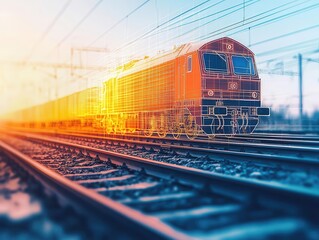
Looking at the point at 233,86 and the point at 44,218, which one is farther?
the point at 233,86

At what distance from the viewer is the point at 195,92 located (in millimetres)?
10875

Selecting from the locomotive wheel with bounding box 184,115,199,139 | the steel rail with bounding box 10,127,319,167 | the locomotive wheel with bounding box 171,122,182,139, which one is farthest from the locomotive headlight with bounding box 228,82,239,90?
the locomotive wheel with bounding box 171,122,182,139

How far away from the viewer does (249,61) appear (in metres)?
12.4

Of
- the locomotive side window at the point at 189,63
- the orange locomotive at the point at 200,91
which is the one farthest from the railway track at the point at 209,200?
the locomotive side window at the point at 189,63

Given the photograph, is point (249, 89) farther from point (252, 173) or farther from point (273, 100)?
point (273, 100)

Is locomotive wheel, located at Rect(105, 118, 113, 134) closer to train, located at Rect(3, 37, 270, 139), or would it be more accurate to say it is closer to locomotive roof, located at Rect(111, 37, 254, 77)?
train, located at Rect(3, 37, 270, 139)

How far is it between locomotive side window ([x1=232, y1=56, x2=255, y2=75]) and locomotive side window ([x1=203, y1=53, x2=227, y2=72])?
0.40 meters

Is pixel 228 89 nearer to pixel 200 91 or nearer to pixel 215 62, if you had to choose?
pixel 215 62

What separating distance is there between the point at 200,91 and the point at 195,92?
26 centimetres

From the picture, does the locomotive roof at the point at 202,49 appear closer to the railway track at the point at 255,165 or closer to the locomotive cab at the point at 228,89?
the locomotive cab at the point at 228,89

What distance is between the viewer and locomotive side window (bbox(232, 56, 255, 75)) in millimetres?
11797

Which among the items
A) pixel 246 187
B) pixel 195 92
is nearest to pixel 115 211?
pixel 246 187

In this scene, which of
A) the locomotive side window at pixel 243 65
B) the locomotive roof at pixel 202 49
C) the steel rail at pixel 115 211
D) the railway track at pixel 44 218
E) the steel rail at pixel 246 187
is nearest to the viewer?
the steel rail at pixel 115 211

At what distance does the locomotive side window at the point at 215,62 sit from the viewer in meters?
11.3
